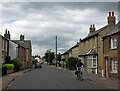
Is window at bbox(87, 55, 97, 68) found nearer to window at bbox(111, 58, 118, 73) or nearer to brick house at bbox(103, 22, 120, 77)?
brick house at bbox(103, 22, 120, 77)

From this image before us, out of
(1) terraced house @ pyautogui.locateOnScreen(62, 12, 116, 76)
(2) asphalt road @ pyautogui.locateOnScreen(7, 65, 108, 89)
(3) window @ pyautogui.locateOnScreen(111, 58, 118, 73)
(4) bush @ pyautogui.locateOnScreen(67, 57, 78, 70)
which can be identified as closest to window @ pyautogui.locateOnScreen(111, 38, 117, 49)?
(3) window @ pyautogui.locateOnScreen(111, 58, 118, 73)

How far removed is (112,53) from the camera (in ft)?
99.9

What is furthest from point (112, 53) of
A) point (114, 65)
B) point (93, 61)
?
point (93, 61)

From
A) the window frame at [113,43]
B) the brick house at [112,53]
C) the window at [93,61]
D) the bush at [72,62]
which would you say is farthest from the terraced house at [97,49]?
the bush at [72,62]

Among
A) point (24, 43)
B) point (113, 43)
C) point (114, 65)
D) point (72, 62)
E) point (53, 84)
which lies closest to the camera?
point (53, 84)

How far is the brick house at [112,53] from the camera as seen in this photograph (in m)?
28.9

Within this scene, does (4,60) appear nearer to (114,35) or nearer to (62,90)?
(114,35)

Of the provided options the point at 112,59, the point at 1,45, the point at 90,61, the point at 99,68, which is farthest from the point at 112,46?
the point at 1,45

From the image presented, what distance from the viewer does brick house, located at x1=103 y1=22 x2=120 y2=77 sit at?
2886 centimetres

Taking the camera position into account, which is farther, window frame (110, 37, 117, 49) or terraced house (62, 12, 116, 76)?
terraced house (62, 12, 116, 76)

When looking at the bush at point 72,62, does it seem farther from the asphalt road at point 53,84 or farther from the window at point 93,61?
the asphalt road at point 53,84

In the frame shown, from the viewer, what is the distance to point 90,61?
4569 cm

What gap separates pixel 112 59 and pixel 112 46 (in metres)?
1.35

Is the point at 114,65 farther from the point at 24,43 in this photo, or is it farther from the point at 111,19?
the point at 24,43
